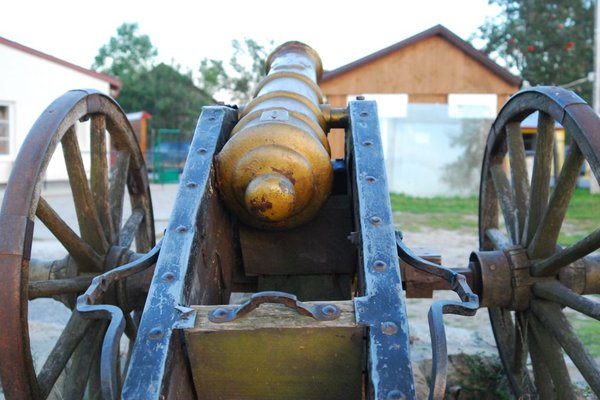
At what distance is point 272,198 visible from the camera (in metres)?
2.41

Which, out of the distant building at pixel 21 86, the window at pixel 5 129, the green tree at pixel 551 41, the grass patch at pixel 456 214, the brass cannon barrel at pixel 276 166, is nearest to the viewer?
the brass cannon barrel at pixel 276 166

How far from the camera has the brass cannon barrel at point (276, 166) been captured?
2443 mm

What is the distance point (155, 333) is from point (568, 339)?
1.72m

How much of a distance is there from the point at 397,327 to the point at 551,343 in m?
1.33

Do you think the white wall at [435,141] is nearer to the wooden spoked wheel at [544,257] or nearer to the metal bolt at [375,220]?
the wooden spoked wheel at [544,257]

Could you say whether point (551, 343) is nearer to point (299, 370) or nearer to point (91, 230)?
point (299, 370)

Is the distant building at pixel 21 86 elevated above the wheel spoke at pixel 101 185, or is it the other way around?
the distant building at pixel 21 86

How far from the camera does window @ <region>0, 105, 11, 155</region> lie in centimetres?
1491

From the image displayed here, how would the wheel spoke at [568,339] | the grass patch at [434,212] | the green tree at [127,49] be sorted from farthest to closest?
1. the green tree at [127,49]
2. the grass patch at [434,212]
3. the wheel spoke at [568,339]

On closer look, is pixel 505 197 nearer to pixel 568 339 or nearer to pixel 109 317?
pixel 568 339

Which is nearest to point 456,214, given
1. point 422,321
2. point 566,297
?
point 422,321

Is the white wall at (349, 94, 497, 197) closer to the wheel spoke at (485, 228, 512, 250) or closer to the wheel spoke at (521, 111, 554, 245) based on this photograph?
the wheel spoke at (485, 228, 512, 250)

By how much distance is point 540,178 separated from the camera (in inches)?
118

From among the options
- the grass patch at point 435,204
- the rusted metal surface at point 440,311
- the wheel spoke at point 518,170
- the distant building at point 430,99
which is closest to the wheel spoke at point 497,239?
the wheel spoke at point 518,170
